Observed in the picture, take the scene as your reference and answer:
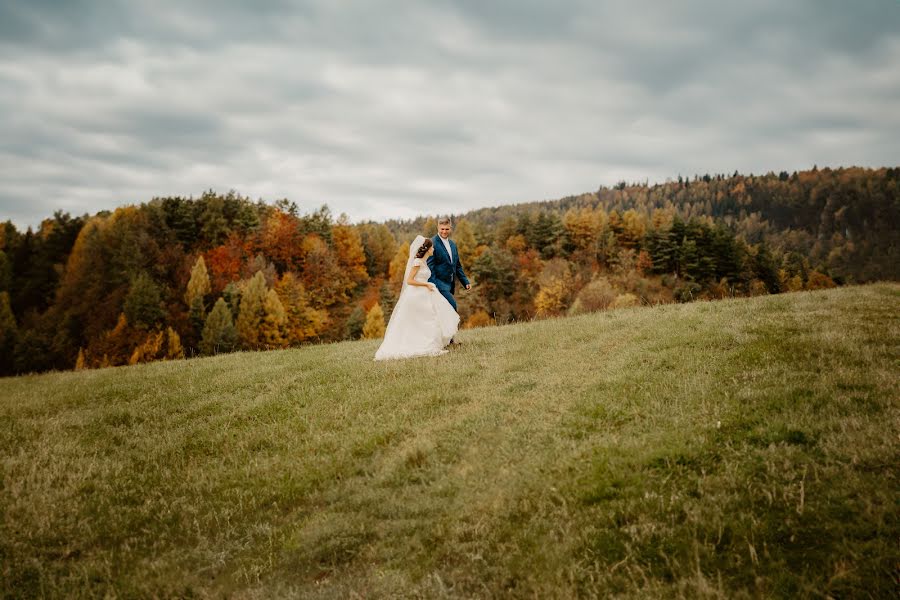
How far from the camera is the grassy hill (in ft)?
15.5

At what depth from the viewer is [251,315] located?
6975 cm

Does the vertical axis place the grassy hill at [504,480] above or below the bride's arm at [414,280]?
below

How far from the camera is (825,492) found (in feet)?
16.5

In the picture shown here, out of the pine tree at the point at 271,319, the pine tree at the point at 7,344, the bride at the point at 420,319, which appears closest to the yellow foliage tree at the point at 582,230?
the pine tree at the point at 271,319

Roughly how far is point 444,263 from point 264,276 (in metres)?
74.2

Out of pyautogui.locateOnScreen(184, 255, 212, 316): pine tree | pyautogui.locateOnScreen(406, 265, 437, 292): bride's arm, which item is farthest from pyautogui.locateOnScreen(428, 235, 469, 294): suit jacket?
pyautogui.locateOnScreen(184, 255, 212, 316): pine tree

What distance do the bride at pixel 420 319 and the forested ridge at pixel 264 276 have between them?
4891 centimetres

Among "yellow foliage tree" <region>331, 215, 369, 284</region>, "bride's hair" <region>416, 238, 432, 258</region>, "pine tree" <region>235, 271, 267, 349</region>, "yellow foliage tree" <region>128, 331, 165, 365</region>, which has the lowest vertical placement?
"yellow foliage tree" <region>128, 331, 165, 365</region>

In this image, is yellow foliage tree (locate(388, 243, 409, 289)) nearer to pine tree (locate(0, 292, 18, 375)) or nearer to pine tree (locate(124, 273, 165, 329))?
pine tree (locate(124, 273, 165, 329))

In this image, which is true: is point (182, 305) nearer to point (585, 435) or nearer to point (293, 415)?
point (293, 415)

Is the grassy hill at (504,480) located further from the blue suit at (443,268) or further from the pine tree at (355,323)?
the pine tree at (355,323)

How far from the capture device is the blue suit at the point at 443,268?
15207mm

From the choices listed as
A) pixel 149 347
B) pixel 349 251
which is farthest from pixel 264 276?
pixel 349 251

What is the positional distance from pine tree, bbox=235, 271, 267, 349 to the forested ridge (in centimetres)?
17
